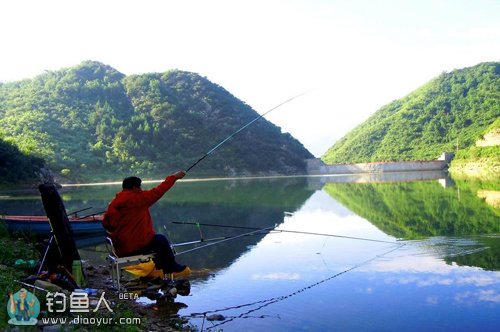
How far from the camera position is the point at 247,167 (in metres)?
91.4

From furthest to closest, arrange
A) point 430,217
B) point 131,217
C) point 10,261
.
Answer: point 430,217 < point 10,261 < point 131,217

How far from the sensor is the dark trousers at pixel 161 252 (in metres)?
7.99

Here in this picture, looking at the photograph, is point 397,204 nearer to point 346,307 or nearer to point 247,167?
point 346,307

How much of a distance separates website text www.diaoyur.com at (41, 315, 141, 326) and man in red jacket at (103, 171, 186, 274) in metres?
1.79

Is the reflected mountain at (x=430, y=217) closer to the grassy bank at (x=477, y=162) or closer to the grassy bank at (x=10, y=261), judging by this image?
the grassy bank at (x=10, y=261)

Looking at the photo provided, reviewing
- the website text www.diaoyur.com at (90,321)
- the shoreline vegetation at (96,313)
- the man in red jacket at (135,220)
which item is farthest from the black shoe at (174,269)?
the website text www.diaoyur.com at (90,321)

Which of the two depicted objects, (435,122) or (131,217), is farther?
(435,122)

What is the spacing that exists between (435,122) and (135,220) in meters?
120

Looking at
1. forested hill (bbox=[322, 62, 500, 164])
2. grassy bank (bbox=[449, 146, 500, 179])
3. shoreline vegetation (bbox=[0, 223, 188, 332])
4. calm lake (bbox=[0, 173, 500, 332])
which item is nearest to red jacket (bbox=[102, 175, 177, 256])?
shoreline vegetation (bbox=[0, 223, 188, 332])

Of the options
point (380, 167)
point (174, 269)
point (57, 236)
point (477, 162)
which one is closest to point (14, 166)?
point (57, 236)

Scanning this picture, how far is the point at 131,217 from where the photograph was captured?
766cm

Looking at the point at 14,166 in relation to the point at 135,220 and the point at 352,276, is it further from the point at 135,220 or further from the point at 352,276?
the point at 352,276

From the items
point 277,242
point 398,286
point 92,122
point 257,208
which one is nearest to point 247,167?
point 92,122

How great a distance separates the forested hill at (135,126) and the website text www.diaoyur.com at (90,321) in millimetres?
66632
